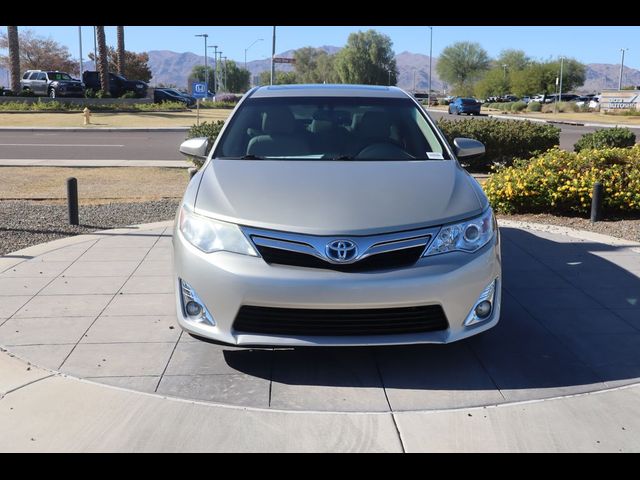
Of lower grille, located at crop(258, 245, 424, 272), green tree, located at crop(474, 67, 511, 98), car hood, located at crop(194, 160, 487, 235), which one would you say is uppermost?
green tree, located at crop(474, 67, 511, 98)

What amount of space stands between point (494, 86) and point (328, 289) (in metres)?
94.7

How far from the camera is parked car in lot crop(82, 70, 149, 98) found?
152ft

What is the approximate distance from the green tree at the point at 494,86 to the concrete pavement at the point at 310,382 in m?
91.3

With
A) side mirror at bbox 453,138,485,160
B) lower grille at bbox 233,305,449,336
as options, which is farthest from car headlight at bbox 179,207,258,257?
side mirror at bbox 453,138,485,160

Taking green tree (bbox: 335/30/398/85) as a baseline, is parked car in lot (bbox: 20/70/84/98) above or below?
below

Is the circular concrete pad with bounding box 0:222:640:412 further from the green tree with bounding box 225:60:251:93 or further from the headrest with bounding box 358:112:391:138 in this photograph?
the green tree with bounding box 225:60:251:93

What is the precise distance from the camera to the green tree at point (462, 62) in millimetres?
117750

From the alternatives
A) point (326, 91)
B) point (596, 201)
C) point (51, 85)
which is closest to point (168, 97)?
point (51, 85)

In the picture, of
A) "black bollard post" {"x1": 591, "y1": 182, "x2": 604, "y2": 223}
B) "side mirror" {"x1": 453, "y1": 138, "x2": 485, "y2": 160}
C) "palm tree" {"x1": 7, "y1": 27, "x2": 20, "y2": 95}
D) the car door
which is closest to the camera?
"side mirror" {"x1": 453, "y1": 138, "x2": 485, "y2": 160}

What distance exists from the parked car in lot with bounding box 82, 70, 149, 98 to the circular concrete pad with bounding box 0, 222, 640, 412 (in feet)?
138

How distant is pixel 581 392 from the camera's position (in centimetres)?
419

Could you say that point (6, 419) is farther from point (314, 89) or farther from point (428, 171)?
point (314, 89)

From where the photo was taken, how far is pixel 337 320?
4.07 m

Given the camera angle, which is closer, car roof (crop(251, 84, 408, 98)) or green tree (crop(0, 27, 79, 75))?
car roof (crop(251, 84, 408, 98))
